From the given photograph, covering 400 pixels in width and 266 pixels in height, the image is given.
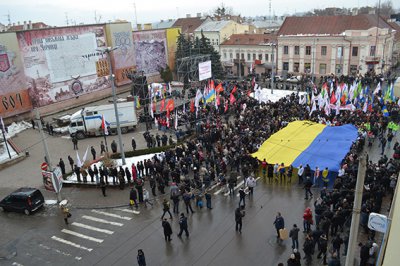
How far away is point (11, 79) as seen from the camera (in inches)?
1421

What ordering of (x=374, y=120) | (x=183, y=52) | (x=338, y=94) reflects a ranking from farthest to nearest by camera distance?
(x=183, y=52), (x=338, y=94), (x=374, y=120)

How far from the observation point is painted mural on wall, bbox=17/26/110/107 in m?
38.0

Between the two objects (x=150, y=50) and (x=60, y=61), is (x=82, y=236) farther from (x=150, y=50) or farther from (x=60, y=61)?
(x=150, y=50)

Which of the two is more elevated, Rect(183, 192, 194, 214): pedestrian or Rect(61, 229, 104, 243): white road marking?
Rect(183, 192, 194, 214): pedestrian

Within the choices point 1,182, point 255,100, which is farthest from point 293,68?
point 1,182

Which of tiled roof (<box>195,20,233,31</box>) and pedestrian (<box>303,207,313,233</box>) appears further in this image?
tiled roof (<box>195,20,233,31</box>)

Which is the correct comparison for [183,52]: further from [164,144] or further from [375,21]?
[164,144]

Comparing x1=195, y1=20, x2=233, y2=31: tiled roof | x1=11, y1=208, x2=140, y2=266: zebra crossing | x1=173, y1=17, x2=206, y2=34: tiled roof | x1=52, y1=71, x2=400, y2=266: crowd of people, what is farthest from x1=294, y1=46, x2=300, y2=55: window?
x1=11, y1=208, x2=140, y2=266: zebra crossing

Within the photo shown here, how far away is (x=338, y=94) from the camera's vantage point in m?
28.2

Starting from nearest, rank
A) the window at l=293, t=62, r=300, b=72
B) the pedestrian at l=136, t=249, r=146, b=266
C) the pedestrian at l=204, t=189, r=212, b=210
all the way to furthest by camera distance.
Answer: the pedestrian at l=136, t=249, r=146, b=266 → the pedestrian at l=204, t=189, r=212, b=210 → the window at l=293, t=62, r=300, b=72

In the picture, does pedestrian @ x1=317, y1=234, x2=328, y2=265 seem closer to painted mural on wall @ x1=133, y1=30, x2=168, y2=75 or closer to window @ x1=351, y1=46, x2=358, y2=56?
window @ x1=351, y1=46, x2=358, y2=56

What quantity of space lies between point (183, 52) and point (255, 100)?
2351 cm

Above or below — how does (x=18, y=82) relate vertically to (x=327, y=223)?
above

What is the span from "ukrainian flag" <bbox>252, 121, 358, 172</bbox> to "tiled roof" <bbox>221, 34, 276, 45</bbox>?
119 feet
